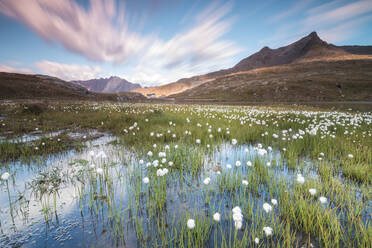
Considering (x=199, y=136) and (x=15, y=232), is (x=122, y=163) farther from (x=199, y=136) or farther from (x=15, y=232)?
(x=199, y=136)

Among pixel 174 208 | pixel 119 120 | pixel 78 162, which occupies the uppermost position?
pixel 119 120

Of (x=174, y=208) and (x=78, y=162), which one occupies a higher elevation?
(x=78, y=162)

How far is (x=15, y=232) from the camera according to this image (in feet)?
8.03

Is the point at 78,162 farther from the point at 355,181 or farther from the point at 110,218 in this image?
the point at 355,181

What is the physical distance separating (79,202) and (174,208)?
6.72 ft

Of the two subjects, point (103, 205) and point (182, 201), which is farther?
point (182, 201)

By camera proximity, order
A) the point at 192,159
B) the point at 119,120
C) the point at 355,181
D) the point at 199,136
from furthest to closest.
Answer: the point at 119,120, the point at 199,136, the point at 192,159, the point at 355,181

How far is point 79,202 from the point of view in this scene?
3248 millimetres

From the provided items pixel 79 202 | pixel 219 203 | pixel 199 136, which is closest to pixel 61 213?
pixel 79 202

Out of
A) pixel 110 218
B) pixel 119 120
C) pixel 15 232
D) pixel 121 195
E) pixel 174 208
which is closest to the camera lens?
pixel 15 232

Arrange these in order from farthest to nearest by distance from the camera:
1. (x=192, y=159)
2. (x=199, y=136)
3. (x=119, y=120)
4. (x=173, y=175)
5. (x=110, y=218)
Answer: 1. (x=119, y=120)
2. (x=199, y=136)
3. (x=192, y=159)
4. (x=173, y=175)
5. (x=110, y=218)

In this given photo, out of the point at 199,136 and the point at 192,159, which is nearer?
the point at 192,159

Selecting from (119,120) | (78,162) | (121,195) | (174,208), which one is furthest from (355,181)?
(119,120)

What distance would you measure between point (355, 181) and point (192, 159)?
4.29m
